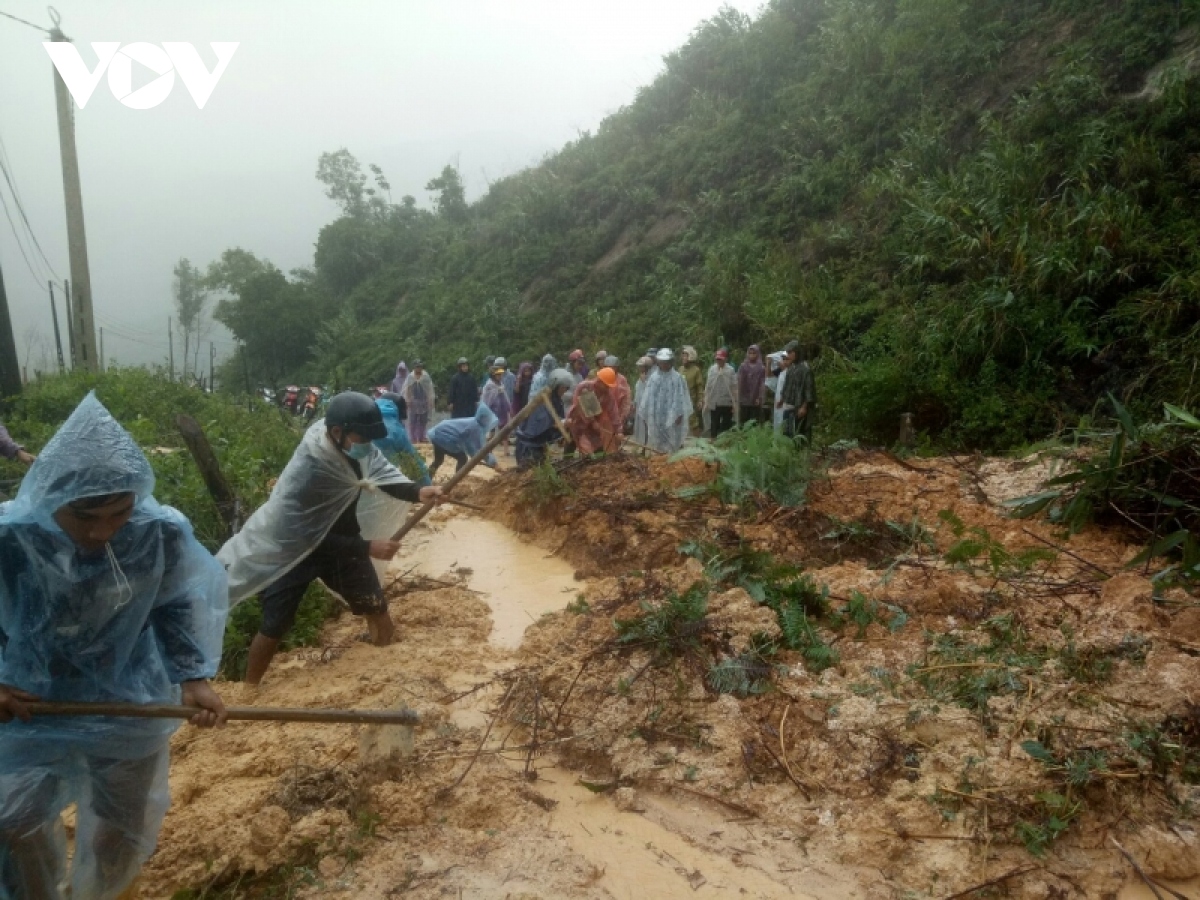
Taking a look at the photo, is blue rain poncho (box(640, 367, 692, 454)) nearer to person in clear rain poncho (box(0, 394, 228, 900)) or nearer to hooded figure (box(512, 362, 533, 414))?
hooded figure (box(512, 362, 533, 414))

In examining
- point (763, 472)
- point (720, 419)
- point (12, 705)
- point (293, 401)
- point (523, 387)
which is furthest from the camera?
point (293, 401)

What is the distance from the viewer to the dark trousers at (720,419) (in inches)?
437

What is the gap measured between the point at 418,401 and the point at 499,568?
25.6 feet

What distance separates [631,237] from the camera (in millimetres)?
22531

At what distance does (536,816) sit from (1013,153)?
12.0 m

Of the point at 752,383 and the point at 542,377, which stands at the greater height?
the point at 542,377

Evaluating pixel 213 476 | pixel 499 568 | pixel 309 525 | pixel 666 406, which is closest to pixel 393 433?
pixel 499 568

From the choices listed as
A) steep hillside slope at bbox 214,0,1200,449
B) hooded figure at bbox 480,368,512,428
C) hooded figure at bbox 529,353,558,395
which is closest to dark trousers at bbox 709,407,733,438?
steep hillside slope at bbox 214,0,1200,449

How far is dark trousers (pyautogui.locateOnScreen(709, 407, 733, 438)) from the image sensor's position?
11109mm

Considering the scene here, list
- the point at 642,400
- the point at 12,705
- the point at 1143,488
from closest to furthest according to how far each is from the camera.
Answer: the point at 12,705 < the point at 1143,488 < the point at 642,400

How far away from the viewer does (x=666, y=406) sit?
992cm

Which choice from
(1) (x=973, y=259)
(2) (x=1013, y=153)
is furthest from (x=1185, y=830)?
(2) (x=1013, y=153)

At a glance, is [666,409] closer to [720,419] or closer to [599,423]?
[599,423]

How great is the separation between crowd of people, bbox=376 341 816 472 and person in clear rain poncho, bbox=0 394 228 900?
427 cm
